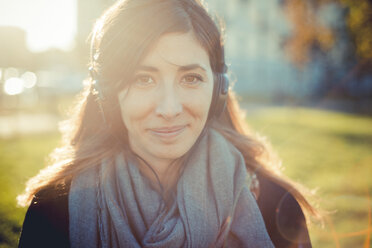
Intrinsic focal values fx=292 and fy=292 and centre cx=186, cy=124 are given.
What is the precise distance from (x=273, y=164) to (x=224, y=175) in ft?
2.32

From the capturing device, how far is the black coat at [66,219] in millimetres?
1708

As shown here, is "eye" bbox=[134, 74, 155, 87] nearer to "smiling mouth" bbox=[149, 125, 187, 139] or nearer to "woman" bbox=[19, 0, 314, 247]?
"woman" bbox=[19, 0, 314, 247]

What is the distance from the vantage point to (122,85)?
1.66 m

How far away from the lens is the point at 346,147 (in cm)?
860

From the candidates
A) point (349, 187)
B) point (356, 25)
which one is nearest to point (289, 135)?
point (356, 25)

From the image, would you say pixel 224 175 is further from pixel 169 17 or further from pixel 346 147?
pixel 346 147

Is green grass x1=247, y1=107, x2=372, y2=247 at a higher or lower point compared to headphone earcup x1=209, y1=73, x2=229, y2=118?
lower

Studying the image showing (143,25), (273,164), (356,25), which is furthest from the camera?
(356,25)

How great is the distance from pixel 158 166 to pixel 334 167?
5.95m

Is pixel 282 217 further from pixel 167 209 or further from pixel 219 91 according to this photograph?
pixel 219 91

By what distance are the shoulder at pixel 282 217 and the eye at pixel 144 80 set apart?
108 centimetres

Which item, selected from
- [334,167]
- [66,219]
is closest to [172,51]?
[66,219]

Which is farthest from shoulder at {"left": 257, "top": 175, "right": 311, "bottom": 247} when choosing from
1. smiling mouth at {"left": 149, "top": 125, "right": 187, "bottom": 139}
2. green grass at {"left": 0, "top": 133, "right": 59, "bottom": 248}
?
green grass at {"left": 0, "top": 133, "right": 59, "bottom": 248}

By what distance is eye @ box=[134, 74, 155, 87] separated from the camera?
1.65m
